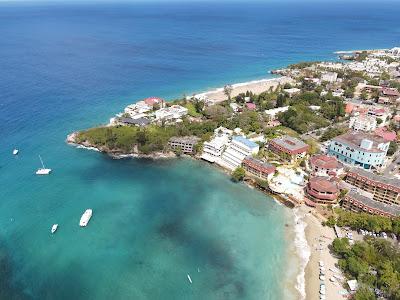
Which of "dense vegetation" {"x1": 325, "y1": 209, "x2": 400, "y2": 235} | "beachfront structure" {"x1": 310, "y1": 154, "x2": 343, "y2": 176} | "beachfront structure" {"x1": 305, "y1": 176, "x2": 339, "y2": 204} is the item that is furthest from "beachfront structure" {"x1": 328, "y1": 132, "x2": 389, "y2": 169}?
"dense vegetation" {"x1": 325, "y1": 209, "x2": 400, "y2": 235}

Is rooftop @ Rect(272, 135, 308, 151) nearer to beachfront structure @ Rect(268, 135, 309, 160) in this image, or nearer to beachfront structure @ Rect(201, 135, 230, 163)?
beachfront structure @ Rect(268, 135, 309, 160)

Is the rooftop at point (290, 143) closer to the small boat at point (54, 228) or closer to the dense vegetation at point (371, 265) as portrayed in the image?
the dense vegetation at point (371, 265)

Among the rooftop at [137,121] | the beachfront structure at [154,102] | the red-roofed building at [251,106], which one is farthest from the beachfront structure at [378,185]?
the beachfront structure at [154,102]

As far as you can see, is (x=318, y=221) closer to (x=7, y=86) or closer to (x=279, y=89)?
(x=279, y=89)

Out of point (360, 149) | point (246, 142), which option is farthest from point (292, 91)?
point (360, 149)

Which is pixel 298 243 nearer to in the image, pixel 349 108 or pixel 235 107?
pixel 235 107
